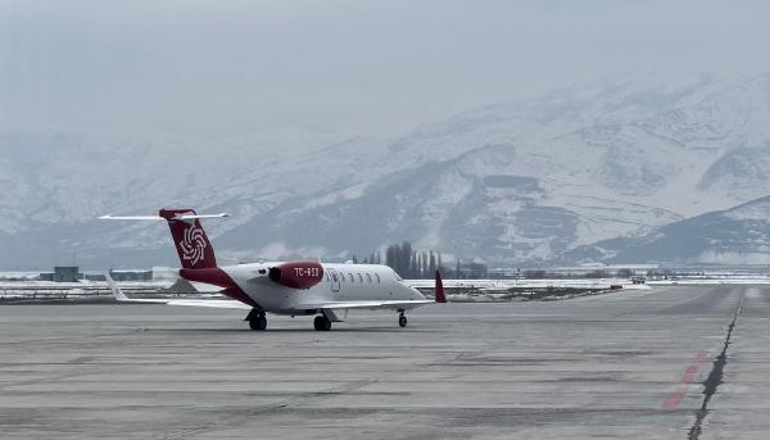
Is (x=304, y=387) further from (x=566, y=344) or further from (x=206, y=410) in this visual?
(x=566, y=344)

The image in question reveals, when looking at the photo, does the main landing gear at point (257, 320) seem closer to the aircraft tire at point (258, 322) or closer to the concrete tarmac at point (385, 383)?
the aircraft tire at point (258, 322)

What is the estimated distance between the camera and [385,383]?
119ft

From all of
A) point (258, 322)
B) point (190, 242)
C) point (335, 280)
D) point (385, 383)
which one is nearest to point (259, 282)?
point (258, 322)

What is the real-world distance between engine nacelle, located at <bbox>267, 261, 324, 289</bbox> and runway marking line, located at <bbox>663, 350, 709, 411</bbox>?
20.4 m

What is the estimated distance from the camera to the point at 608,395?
108 feet

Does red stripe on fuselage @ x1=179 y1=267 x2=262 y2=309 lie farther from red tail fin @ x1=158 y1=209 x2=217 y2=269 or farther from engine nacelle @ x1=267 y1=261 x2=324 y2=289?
engine nacelle @ x1=267 y1=261 x2=324 y2=289

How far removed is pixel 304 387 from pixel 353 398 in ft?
9.44

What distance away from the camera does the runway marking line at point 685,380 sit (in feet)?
101

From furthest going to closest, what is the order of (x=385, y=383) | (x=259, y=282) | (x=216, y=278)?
(x=259, y=282) → (x=216, y=278) → (x=385, y=383)

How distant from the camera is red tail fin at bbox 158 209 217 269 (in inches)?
2532

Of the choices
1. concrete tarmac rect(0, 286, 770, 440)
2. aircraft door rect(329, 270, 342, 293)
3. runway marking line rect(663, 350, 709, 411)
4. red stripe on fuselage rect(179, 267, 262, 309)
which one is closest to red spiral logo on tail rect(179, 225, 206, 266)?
red stripe on fuselage rect(179, 267, 262, 309)

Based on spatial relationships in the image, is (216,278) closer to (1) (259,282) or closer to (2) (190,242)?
(1) (259,282)

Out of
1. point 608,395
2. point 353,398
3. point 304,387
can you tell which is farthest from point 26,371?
point 608,395

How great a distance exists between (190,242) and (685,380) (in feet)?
102
